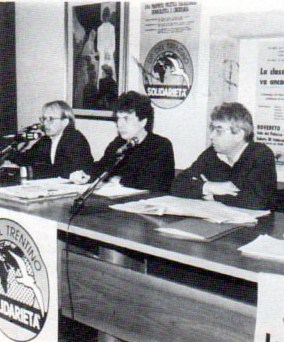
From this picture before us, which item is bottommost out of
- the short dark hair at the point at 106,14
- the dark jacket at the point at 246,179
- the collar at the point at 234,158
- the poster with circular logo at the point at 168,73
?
the dark jacket at the point at 246,179

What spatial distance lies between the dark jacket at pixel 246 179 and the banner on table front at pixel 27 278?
73cm

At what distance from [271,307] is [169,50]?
2488 millimetres

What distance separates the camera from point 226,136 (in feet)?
7.75

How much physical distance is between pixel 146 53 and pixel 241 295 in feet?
7.20

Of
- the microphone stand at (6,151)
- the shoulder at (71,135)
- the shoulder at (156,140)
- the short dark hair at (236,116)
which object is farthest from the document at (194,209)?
the shoulder at (71,135)

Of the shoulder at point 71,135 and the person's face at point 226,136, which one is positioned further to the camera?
the shoulder at point 71,135

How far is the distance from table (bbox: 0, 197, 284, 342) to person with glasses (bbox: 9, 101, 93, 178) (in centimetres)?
118

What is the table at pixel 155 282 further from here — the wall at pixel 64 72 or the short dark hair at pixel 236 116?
the wall at pixel 64 72

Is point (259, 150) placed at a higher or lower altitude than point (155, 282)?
higher

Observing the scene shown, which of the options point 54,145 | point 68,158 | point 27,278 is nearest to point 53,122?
point 54,145

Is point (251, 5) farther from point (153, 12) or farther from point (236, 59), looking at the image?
point (153, 12)

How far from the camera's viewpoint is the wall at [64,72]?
3.16 meters

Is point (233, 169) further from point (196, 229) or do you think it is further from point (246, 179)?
point (196, 229)

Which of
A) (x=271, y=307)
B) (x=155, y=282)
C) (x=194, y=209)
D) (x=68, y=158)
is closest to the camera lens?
(x=271, y=307)
